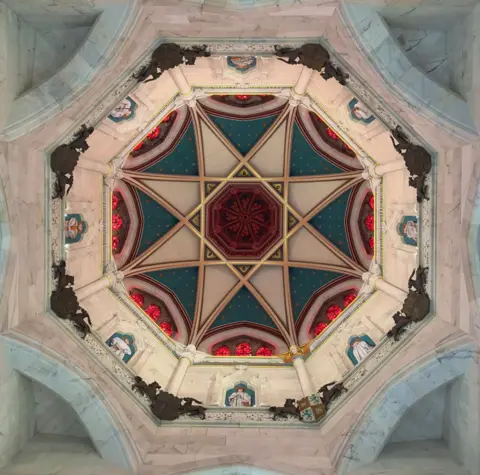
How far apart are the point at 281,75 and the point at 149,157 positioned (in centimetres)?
657

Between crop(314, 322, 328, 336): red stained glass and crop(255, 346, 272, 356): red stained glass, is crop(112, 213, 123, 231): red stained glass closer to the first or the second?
crop(255, 346, 272, 356): red stained glass

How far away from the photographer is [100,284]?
494 inches

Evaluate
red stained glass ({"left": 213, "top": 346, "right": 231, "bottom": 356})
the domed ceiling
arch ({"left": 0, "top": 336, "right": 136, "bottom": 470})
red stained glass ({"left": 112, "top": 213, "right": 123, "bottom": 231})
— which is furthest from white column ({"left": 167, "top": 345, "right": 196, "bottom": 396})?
red stained glass ({"left": 112, "top": 213, "right": 123, "bottom": 231})

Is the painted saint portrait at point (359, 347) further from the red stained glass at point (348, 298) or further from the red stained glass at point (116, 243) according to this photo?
the red stained glass at point (116, 243)

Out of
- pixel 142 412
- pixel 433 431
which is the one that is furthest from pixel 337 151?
pixel 142 412

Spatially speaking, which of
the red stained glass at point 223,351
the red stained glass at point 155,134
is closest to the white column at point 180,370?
the red stained glass at point 223,351

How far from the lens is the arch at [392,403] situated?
28.2 feet

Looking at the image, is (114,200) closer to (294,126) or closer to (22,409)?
(294,126)

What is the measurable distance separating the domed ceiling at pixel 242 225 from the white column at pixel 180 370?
107 inches

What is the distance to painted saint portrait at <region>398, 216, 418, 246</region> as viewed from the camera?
33.1ft

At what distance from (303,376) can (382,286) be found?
3264 millimetres

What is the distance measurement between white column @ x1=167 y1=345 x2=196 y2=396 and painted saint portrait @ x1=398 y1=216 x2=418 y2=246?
22.5ft

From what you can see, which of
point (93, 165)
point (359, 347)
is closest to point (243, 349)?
point (359, 347)

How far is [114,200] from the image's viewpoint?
601 inches
